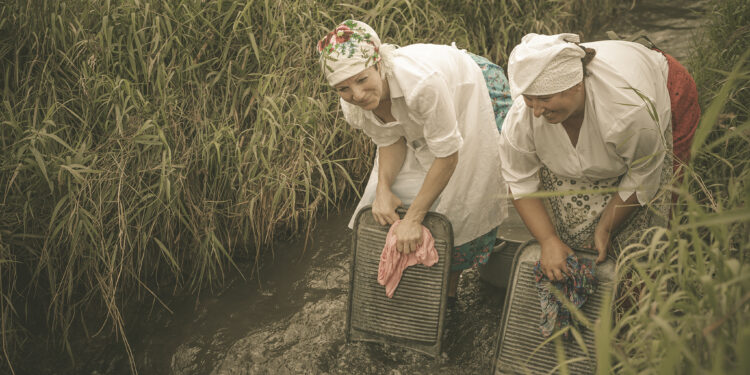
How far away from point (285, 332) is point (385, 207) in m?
0.89

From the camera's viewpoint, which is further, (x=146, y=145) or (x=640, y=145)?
(x=146, y=145)

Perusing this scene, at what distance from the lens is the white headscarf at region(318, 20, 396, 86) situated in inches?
80.4

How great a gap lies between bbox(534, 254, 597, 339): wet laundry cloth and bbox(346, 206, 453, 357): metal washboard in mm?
476

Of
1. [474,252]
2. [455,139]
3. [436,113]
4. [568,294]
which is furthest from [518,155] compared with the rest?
[474,252]

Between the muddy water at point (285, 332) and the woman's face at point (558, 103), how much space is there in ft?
4.02

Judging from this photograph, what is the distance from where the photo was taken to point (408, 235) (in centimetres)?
237

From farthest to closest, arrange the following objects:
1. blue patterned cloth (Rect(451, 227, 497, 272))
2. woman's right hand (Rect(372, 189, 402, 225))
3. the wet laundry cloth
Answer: blue patterned cloth (Rect(451, 227, 497, 272)) < woman's right hand (Rect(372, 189, 402, 225)) < the wet laundry cloth

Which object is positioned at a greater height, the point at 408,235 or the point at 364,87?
the point at 364,87

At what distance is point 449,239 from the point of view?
2.41m

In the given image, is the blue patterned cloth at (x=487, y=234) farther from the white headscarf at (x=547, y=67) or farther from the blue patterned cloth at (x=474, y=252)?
the white headscarf at (x=547, y=67)

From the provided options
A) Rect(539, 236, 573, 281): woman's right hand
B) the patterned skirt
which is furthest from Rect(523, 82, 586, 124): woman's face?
Rect(539, 236, 573, 281): woman's right hand

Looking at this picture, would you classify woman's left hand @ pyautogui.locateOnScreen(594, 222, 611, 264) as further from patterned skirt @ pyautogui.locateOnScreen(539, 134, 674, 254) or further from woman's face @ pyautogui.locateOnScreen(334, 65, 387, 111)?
woman's face @ pyautogui.locateOnScreen(334, 65, 387, 111)

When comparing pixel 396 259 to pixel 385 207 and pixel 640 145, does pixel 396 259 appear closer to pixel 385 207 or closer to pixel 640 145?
pixel 385 207

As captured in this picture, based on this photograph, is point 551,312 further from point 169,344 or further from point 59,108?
point 59,108
